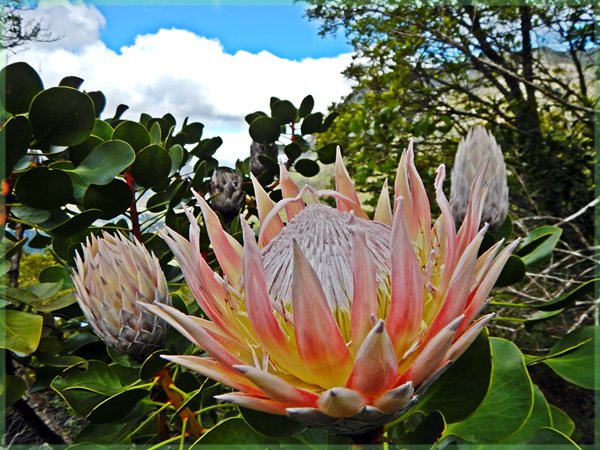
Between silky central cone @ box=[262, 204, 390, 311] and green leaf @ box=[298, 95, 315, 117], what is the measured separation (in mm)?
811

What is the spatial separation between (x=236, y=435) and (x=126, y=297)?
22 centimetres

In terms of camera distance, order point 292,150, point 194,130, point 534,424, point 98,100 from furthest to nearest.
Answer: point 194,130
point 292,150
point 98,100
point 534,424

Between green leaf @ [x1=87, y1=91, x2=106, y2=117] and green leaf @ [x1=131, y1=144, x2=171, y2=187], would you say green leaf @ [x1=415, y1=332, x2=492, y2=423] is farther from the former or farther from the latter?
green leaf @ [x1=87, y1=91, x2=106, y2=117]

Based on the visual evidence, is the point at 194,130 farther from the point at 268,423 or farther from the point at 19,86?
the point at 268,423

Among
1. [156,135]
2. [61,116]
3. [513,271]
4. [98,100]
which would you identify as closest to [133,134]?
[156,135]

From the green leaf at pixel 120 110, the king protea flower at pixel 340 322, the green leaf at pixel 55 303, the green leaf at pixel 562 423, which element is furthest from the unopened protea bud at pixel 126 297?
the green leaf at pixel 120 110

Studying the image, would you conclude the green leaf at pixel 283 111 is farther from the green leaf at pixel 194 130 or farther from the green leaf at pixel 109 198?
the green leaf at pixel 109 198

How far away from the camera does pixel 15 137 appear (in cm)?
74

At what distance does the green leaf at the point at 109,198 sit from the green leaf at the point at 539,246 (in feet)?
2.44

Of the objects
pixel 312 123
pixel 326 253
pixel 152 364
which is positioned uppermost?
pixel 312 123

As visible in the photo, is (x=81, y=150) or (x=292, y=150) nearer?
(x=81, y=150)

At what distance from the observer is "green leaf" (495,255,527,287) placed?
75cm

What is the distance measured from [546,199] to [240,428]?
9.03ft

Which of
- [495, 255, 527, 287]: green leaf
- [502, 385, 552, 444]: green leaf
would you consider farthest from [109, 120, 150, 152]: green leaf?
[502, 385, 552, 444]: green leaf
